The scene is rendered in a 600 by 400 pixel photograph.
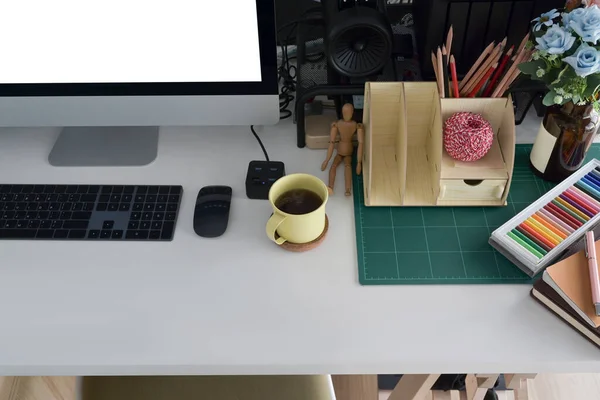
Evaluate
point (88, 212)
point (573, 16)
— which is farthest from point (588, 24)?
point (88, 212)

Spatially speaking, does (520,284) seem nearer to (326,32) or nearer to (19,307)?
(326,32)

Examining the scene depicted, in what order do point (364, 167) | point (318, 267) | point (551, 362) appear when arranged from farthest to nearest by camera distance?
point (364, 167) < point (318, 267) < point (551, 362)

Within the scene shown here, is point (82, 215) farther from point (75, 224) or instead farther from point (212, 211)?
point (212, 211)

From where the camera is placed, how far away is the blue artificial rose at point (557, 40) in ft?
2.30

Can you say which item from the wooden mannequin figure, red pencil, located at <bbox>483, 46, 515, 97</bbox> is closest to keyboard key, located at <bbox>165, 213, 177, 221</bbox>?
the wooden mannequin figure

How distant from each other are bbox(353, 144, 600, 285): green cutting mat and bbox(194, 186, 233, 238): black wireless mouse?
0.67ft

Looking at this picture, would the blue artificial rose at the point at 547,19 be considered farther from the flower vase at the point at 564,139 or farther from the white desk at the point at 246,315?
the white desk at the point at 246,315

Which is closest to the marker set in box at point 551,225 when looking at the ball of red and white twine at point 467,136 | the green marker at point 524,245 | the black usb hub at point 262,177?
the green marker at point 524,245

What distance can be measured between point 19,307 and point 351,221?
487 mm

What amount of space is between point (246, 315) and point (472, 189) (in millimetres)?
392

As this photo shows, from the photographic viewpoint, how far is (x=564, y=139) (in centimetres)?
83

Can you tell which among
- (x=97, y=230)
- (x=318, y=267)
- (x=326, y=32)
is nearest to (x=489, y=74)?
(x=326, y=32)

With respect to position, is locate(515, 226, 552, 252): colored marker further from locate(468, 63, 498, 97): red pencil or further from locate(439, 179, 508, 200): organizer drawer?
locate(468, 63, 498, 97): red pencil

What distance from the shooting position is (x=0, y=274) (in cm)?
78
